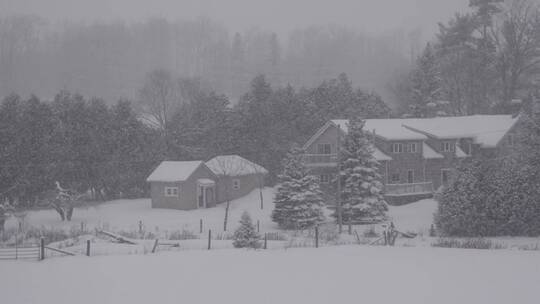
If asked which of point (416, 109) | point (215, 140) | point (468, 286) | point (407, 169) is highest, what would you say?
point (416, 109)

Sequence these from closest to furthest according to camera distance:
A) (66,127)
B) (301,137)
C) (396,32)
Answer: (66,127) → (301,137) → (396,32)

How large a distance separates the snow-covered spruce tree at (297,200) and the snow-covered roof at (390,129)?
8.84 meters

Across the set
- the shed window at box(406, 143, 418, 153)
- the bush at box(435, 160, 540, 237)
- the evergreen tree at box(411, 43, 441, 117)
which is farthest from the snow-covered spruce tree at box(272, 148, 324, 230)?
the evergreen tree at box(411, 43, 441, 117)

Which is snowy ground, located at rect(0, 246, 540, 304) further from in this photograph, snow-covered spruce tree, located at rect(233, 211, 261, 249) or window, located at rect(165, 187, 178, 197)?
window, located at rect(165, 187, 178, 197)

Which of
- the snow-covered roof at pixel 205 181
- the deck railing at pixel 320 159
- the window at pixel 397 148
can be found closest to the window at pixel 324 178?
the deck railing at pixel 320 159

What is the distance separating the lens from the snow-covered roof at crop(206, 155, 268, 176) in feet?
157

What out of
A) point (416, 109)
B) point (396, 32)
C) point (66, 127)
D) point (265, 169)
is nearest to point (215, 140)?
point (265, 169)

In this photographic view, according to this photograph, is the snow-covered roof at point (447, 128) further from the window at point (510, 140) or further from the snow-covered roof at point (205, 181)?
the snow-covered roof at point (205, 181)

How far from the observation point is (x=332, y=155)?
47.0 meters

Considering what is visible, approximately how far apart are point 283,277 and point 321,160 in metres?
29.5

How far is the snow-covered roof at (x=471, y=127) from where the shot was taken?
46656mm

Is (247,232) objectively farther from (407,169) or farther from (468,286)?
(407,169)

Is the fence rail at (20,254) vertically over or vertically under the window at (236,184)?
under

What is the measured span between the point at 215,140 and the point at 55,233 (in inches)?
1080
